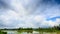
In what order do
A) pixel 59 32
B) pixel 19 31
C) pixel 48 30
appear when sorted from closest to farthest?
1. pixel 59 32
2. pixel 48 30
3. pixel 19 31

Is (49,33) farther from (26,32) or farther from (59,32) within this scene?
(26,32)

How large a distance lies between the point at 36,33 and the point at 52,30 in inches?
28.0

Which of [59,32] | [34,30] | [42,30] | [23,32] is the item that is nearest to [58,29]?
[59,32]

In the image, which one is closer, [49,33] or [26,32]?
[49,33]

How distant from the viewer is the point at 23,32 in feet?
23.3

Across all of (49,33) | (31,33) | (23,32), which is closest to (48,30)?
(49,33)

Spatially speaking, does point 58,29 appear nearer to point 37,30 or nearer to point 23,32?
point 37,30

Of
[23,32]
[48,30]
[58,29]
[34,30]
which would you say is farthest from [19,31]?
[58,29]

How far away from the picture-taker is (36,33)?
6.23m

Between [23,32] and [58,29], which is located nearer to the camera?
[58,29]

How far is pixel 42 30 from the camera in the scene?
22.1ft

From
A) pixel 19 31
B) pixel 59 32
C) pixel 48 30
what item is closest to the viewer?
pixel 59 32

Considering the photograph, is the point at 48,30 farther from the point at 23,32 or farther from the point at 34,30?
the point at 23,32

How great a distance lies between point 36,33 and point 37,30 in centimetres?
54
